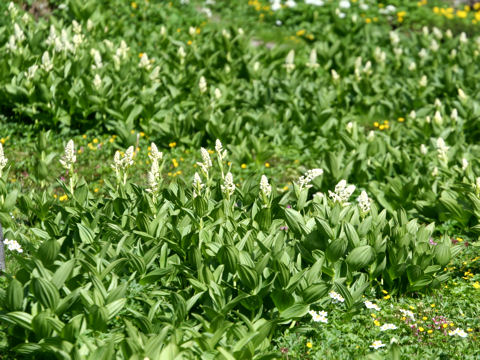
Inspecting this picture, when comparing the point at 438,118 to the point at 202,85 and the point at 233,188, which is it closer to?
the point at 202,85

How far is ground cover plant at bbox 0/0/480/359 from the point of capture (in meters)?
4.71

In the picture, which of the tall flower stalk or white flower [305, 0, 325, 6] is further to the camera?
white flower [305, 0, 325, 6]

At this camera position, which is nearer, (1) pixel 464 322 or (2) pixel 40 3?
(1) pixel 464 322

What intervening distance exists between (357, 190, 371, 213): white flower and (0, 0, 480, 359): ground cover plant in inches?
2.9

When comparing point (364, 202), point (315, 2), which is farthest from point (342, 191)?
point (315, 2)

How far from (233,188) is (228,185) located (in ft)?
0.20

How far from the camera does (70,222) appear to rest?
231 inches

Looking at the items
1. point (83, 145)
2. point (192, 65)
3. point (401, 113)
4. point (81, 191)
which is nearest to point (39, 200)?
point (81, 191)

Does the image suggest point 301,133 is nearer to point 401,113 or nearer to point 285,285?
point 401,113

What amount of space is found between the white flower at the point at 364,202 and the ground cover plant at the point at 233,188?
0.07 meters

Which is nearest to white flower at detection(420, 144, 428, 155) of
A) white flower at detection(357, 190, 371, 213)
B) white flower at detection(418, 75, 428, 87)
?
white flower at detection(357, 190, 371, 213)

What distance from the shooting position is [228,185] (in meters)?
5.92

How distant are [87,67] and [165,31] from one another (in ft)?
8.99

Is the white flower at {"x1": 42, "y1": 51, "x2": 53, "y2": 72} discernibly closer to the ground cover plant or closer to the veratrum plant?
the ground cover plant
